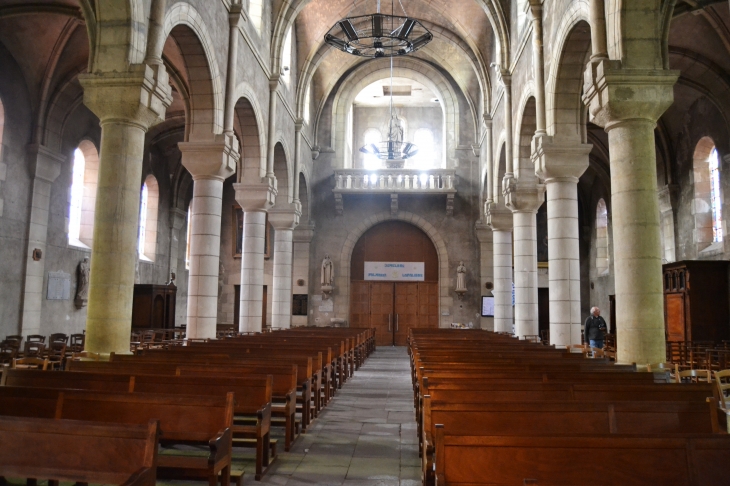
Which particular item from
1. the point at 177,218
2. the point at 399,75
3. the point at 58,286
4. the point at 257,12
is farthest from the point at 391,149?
the point at 58,286

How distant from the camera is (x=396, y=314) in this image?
23828mm

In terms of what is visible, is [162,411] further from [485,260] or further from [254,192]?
[485,260]

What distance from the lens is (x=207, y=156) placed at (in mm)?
11648

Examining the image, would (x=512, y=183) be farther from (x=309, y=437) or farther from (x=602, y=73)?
(x=309, y=437)

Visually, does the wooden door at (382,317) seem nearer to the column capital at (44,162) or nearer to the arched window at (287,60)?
the arched window at (287,60)

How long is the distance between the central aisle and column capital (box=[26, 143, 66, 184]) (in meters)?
9.73

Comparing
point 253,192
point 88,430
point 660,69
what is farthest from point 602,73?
point 253,192

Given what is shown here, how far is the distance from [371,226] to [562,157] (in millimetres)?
13363

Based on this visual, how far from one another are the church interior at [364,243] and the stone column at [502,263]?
0.27 feet

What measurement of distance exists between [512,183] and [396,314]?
35.0 ft

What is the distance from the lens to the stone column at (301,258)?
75.7 feet

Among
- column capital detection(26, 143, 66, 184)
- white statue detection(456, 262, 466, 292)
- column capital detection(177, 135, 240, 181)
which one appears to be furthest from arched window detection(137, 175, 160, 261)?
white statue detection(456, 262, 466, 292)

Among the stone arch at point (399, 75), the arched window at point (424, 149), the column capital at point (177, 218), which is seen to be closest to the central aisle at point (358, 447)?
the column capital at point (177, 218)

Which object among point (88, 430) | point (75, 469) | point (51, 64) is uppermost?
point (51, 64)
